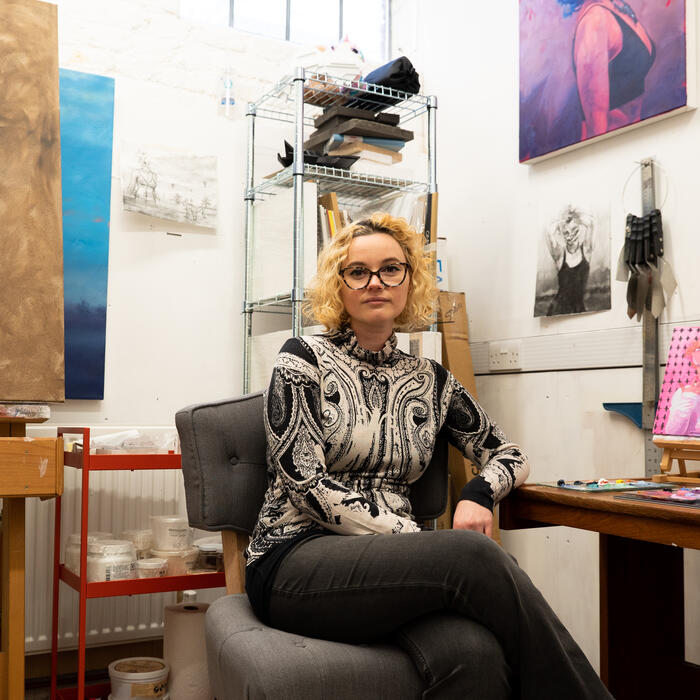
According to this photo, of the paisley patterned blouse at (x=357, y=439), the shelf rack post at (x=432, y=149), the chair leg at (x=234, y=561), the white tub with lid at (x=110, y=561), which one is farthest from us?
the shelf rack post at (x=432, y=149)

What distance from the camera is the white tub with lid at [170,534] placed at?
227 centimetres

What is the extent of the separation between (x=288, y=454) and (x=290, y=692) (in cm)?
46

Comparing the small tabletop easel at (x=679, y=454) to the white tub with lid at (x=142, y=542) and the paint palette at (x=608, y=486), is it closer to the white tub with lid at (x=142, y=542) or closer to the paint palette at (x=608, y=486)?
the paint palette at (x=608, y=486)

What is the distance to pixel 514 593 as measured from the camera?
1335mm

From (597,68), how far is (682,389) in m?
1.11

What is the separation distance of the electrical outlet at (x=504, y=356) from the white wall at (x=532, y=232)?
3 cm

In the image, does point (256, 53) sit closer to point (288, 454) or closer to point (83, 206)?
point (83, 206)

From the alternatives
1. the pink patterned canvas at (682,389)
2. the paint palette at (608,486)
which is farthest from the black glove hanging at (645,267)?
the paint palette at (608,486)

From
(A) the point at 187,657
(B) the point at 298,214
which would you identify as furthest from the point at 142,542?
(B) the point at 298,214

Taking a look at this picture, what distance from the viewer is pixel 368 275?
5.88 ft

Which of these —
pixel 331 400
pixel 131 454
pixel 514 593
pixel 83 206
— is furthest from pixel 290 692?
pixel 83 206

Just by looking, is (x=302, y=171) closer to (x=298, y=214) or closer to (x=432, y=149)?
(x=298, y=214)

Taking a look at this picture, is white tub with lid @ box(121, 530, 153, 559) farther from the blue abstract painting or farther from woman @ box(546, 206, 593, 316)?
woman @ box(546, 206, 593, 316)

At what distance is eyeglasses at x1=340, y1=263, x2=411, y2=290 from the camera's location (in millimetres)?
1790
